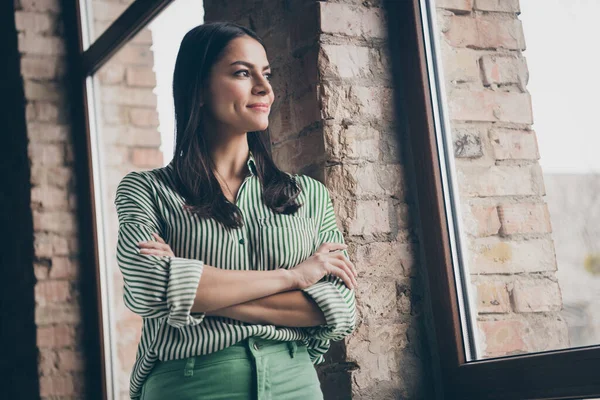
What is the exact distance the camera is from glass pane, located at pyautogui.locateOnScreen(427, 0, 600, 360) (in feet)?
4.75

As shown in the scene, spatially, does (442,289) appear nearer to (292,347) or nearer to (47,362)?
(292,347)

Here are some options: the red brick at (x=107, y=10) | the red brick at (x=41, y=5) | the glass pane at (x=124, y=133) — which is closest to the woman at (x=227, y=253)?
the glass pane at (x=124, y=133)

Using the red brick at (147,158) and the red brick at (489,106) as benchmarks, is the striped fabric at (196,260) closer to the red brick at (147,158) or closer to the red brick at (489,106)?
the red brick at (489,106)

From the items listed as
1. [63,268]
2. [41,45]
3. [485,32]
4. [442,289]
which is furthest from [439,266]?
[41,45]

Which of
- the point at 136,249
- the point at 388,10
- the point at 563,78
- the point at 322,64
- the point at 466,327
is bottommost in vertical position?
the point at 466,327

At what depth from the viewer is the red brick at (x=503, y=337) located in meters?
1.60

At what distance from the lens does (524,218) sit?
161 cm

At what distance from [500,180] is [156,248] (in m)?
0.74

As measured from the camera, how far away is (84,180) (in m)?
3.34

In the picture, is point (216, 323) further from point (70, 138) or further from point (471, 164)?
point (70, 138)

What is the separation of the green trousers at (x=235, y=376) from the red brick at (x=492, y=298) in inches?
18.6

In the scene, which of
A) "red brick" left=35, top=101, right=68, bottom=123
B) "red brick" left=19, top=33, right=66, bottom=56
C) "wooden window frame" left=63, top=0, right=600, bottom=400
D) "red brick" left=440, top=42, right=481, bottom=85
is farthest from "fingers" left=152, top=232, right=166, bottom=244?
"red brick" left=19, top=33, right=66, bottom=56

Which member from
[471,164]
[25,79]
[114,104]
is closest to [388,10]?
[471,164]

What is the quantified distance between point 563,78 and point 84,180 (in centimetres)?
235
